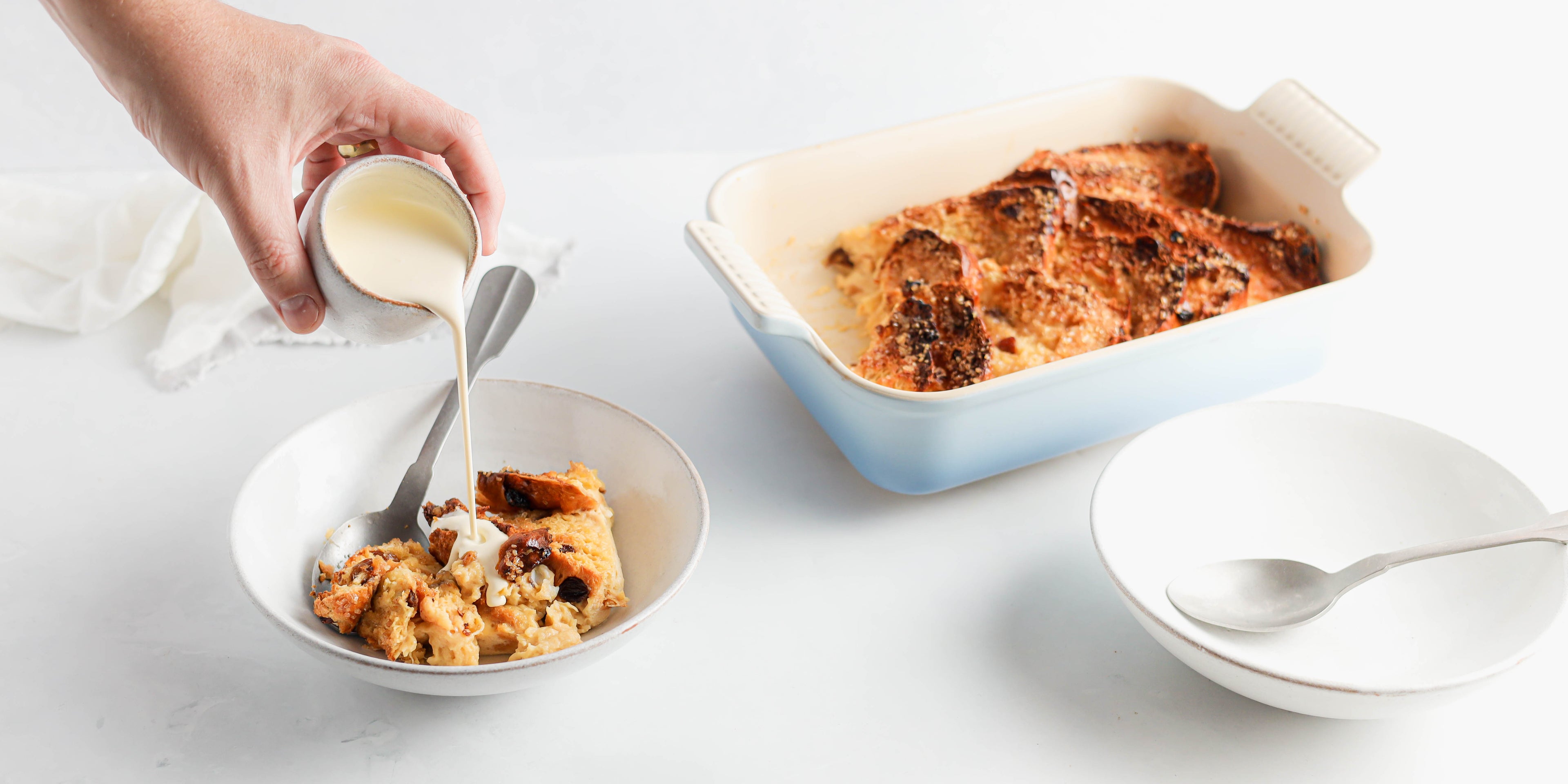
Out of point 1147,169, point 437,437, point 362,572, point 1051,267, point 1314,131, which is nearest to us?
point 362,572

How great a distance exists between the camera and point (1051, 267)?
1.83 meters

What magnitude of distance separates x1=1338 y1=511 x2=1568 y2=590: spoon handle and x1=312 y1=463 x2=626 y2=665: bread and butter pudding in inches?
32.2

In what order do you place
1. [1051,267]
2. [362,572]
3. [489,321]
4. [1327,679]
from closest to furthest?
1. [1327,679]
2. [362,572]
3. [489,321]
4. [1051,267]

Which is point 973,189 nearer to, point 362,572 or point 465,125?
point 465,125

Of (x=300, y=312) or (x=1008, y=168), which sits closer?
(x=300, y=312)

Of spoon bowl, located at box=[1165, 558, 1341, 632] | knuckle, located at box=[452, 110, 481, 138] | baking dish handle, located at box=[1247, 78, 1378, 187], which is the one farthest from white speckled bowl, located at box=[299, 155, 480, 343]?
baking dish handle, located at box=[1247, 78, 1378, 187]

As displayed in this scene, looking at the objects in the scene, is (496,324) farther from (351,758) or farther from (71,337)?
(71,337)

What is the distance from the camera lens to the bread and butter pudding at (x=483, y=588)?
3.82ft

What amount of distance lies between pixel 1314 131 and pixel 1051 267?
546 millimetres

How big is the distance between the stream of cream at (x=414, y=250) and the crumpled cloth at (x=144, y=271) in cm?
64

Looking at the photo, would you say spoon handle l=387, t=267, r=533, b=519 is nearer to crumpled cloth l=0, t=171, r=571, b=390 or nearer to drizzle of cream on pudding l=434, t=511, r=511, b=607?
drizzle of cream on pudding l=434, t=511, r=511, b=607

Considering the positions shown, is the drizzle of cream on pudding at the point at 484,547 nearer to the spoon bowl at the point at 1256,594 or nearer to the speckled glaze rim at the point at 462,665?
the speckled glaze rim at the point at 462,665

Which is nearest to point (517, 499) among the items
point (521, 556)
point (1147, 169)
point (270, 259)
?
point (521, 556)

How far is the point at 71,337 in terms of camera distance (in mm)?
1816
